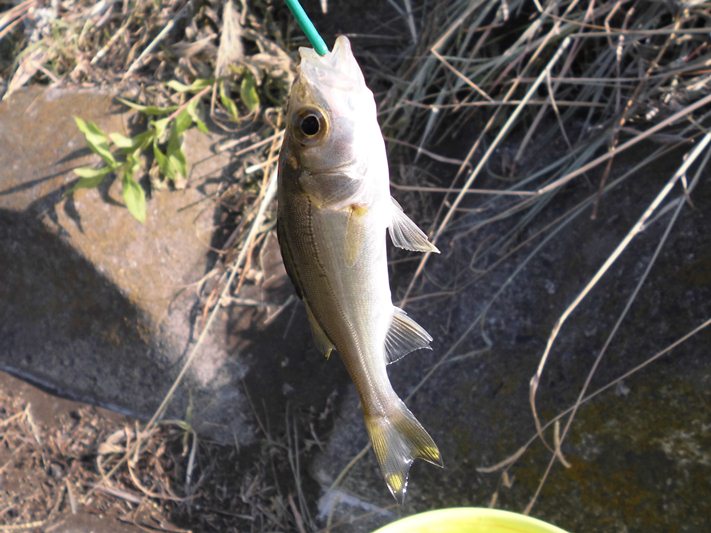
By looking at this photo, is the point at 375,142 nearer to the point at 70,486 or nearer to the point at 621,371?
the point at 621,371

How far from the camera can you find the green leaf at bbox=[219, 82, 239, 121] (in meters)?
Result: 2.55

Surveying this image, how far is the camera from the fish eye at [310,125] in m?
1.19

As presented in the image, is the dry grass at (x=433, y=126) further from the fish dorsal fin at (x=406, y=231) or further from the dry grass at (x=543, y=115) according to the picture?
the fish dorsal fin at (x=406, y=231)

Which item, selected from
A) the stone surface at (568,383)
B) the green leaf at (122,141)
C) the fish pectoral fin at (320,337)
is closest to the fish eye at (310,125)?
the fish pectoral fin at (320,337)

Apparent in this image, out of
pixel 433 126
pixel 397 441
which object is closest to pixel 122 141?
pixel 433 126

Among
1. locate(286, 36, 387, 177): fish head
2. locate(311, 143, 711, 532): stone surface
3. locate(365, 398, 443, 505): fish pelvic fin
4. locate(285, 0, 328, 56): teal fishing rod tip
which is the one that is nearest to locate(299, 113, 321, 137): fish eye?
locate(286, 36, 387, 177): fish head

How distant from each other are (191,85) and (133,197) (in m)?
0.51

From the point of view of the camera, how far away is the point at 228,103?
2.57 meters

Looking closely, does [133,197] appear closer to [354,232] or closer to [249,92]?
[249,92]

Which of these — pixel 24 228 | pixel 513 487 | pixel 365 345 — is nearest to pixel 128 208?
pixel 24 228

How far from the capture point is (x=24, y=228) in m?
2.70

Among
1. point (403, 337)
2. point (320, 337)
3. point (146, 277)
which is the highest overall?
point (320, 337)

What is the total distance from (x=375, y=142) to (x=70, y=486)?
2.27m

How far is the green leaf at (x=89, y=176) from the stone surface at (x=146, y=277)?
0.05m
